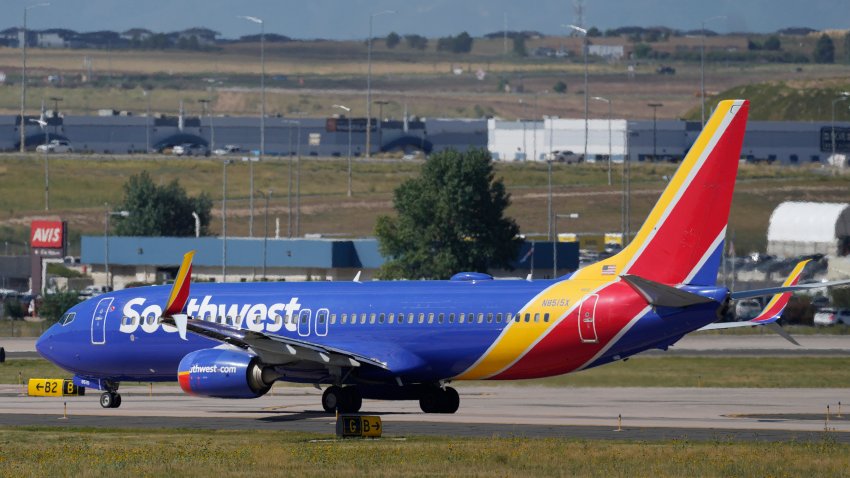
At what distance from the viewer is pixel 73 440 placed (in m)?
38.5

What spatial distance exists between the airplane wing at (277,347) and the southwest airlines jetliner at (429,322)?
0.16ft

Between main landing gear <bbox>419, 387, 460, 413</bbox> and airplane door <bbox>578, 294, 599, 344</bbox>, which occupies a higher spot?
airplane door <bbox>578, 294, 599, 344</bbox>

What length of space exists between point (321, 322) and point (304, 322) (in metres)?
0.56

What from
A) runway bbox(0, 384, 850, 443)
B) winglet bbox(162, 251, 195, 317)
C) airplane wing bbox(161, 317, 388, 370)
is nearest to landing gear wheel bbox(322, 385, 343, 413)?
runway bbox(0, 384, 850, 443)

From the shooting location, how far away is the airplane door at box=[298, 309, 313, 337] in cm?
4600

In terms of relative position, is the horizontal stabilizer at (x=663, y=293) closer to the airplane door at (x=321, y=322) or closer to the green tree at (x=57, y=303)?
the airplane door at (x=321, y=322)

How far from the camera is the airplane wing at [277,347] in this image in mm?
40281

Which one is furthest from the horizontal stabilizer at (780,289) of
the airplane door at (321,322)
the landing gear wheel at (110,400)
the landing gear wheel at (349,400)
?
the landing gear wheel at (110,400)

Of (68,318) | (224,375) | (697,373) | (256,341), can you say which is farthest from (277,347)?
(697,373)

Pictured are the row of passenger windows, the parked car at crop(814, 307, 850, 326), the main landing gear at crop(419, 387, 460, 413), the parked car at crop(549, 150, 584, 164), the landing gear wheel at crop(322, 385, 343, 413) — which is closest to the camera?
the row of passenger windows

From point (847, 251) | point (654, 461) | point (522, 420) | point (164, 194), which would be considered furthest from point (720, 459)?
point (164, 194)

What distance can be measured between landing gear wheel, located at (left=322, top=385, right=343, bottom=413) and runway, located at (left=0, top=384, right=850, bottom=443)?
34 centimetres

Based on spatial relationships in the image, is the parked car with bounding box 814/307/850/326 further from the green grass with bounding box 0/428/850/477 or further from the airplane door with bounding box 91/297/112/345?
the green grass with bounding box 0/428/850/477

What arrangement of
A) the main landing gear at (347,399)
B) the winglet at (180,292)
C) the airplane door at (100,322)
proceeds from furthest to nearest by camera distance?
the airplane door at (100,322), the main landing gear at (347,399), the winglet at (180,292)
